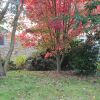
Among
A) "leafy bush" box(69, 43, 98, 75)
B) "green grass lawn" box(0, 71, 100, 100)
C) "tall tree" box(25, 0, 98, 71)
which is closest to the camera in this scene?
"green grass lawn" box(0, 71, 100, 100)

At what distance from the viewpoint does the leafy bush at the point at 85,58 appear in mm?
13917

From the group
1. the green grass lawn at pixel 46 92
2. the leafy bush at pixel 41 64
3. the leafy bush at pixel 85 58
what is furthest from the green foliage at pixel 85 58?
the green grass lawn at pixel 46 92

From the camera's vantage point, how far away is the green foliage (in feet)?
45.7

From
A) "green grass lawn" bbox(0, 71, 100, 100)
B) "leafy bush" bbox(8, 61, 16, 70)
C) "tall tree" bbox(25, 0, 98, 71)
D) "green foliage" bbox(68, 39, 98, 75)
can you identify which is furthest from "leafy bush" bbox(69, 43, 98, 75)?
"leafy bush" bbox(8, 61, 16, 70)

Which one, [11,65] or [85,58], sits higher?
[85,58]

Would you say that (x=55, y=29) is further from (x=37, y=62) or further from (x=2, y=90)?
(x=2, y=90)

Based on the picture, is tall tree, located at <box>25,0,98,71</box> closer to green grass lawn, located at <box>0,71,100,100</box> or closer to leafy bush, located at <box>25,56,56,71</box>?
leafy bush, located at <box>25,56,56,71</box>

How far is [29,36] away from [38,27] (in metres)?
0.87

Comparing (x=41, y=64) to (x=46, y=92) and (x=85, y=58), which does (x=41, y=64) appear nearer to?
(x=85, y=58)

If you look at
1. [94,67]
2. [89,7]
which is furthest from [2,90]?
[94,67]

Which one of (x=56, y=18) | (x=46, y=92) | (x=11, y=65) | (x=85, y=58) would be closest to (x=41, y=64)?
(x=11, y=65)

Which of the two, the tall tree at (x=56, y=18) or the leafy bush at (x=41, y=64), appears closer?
the tall tree at (x=56, y=18)

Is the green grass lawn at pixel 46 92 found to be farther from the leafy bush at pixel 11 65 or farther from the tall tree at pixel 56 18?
the leafy bush at pixel 11 65

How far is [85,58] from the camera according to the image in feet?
45.7
